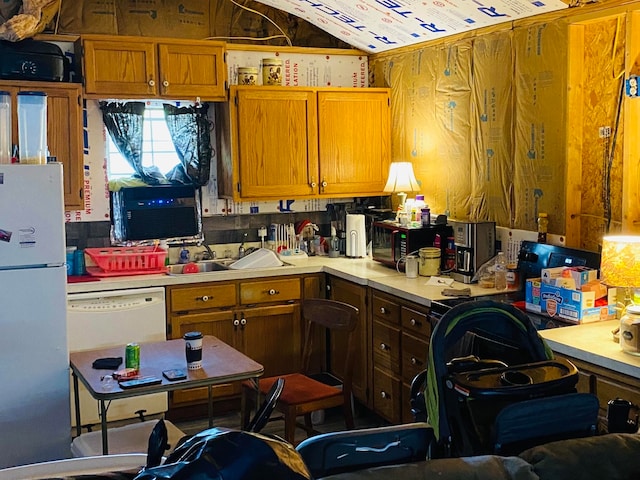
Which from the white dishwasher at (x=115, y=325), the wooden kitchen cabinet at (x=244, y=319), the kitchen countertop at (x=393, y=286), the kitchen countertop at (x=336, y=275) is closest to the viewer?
the kitchen countertop at (x=393, y=286)

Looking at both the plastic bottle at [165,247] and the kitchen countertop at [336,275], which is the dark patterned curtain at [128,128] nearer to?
the plastic bottle at [165,247]

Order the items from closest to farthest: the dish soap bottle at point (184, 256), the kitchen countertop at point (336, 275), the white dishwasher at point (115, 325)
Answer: the kitchen countertop at point (336, 275)
the white dishwasher at point (115, 325)
the dish soap bottle at point (184, 256)

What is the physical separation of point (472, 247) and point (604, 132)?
3.11 feet

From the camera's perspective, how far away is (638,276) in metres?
2.99

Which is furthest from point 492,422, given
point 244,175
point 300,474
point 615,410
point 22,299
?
point 244,175

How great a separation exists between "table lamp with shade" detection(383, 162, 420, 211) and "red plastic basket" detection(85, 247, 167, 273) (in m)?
1.58

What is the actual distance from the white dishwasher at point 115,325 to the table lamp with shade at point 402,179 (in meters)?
1.68

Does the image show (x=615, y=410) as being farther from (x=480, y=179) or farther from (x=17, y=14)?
(x=17, y=14)

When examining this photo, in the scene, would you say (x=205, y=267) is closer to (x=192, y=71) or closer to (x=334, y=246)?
(x=334, y=246)

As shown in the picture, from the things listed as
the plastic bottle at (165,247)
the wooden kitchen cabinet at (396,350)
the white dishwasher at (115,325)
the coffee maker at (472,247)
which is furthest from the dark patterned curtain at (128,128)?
the coffee maker at (472,247)

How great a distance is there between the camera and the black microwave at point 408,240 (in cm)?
466

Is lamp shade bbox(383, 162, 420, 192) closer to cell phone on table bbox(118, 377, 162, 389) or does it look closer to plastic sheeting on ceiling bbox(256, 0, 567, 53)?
plastic sheeting on ceiling bbox(256, 0, 567, 53)

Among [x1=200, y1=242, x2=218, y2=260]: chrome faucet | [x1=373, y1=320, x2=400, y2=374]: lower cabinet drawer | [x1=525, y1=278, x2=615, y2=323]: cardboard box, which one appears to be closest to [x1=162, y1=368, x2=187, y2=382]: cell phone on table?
[x1=373, y1=320, x2=400, y2=374]: lower cabinet drawer

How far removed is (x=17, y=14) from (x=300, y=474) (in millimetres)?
4018
